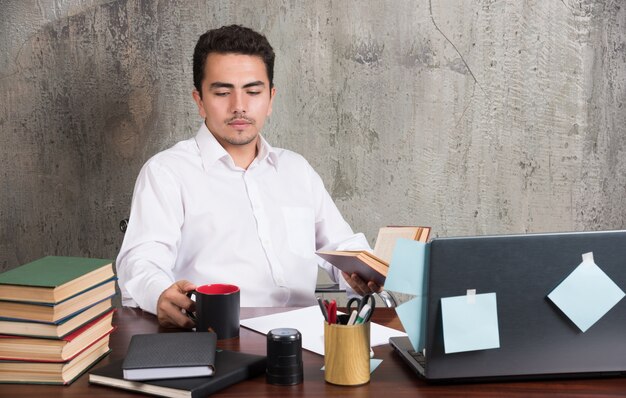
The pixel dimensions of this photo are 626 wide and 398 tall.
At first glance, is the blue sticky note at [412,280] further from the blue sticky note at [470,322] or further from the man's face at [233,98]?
the man's face at [233,98]

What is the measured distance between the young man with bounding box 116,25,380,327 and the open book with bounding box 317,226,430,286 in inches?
14.0

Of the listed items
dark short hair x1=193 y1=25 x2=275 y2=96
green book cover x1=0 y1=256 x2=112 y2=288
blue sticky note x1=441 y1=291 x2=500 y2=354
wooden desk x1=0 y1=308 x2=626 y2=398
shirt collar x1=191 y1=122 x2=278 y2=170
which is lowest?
wooden desk x1=0 y1=308 x2=626 y2=398

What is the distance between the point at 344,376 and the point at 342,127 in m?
1.80

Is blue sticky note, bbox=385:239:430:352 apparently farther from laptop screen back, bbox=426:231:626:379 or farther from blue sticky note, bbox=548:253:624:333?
blue sticky note, bbox=548:253:624:333

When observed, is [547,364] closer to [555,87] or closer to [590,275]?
[590,275]

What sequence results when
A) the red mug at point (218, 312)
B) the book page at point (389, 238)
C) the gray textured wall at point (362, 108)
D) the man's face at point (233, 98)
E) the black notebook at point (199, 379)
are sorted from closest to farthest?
the black notebook at point (199, 379), the red mug at point (218, 312), the book page at point (389, 238), the man's face at point (233, 98), the gray textured wall at point (362, 108)

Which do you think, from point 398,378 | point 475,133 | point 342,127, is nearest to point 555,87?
point 475,133

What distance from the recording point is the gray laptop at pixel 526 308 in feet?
3.96

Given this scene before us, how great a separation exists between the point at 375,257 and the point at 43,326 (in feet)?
2.60

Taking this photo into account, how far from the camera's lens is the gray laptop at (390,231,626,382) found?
1.21m

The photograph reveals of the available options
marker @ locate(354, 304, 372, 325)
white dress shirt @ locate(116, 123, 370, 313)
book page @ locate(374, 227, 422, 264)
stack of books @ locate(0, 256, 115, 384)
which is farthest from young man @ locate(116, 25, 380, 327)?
marker @ locate(354, 304, 372, 325)

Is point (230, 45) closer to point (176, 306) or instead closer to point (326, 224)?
point (326, 224)

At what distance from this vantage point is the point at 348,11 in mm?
2891

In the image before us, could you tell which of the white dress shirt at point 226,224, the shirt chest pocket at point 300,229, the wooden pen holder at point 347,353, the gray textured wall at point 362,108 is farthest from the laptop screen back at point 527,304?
the gray textured wall at point 362,108
